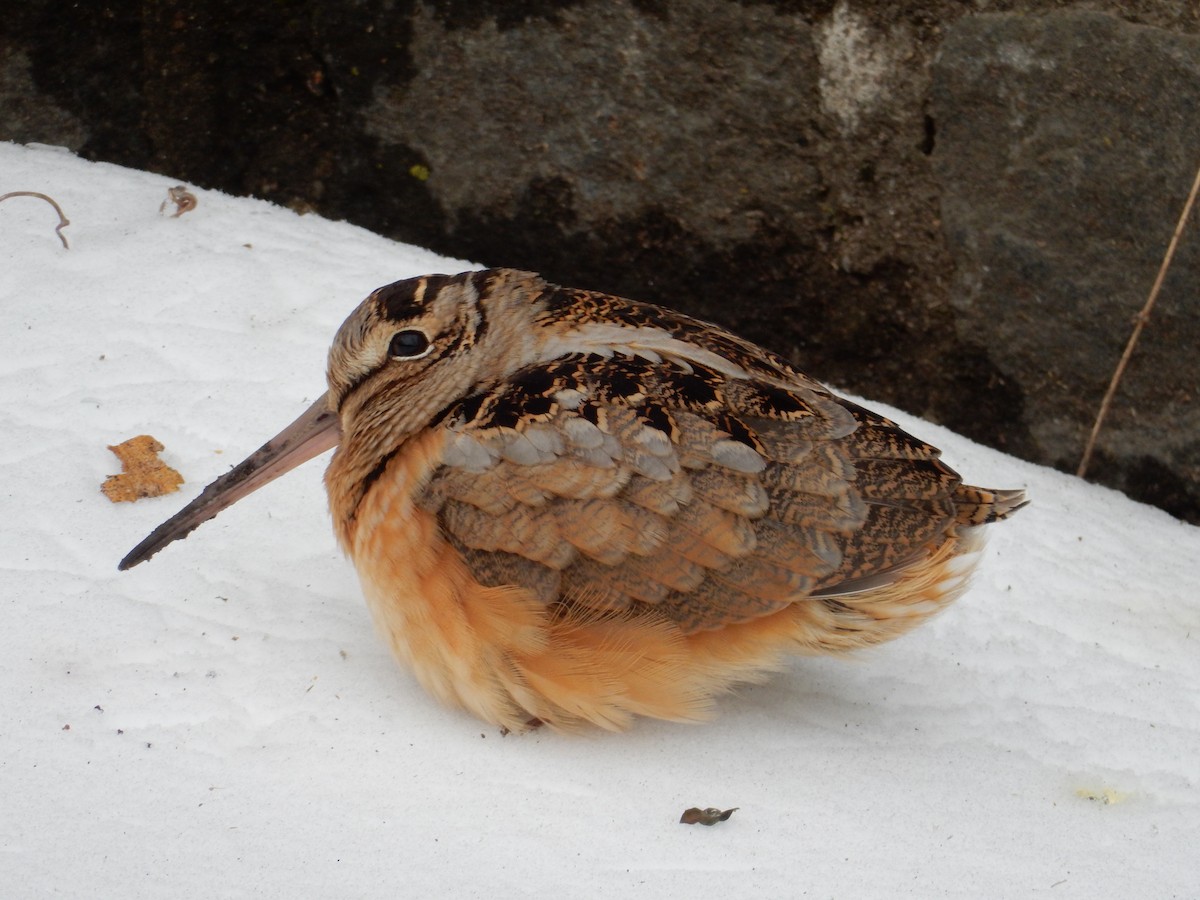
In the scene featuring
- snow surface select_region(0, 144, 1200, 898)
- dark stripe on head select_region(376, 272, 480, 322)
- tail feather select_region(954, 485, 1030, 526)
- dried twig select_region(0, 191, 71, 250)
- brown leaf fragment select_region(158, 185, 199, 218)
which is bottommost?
snow surface select_region(0, 144, 1200, 898)

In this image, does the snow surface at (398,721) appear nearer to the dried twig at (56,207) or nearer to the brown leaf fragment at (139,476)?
the brown leaf fragment at (139,476)

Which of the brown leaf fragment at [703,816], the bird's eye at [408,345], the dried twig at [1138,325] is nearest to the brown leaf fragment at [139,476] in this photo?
the bird's eye at [408,345]

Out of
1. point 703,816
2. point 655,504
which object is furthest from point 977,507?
point 703,816

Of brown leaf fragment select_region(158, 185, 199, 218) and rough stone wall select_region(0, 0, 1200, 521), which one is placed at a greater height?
rough stone wall select_region(0, 0, 1200, 521)

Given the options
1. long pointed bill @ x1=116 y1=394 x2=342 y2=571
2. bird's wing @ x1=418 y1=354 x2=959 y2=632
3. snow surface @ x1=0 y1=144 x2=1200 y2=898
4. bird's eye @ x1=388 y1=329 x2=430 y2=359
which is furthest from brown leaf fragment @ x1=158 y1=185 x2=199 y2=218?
bird's wing @ x1=418 y1=354 x2=959 y2=632

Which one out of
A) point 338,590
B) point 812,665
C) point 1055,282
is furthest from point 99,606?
point 1055,282

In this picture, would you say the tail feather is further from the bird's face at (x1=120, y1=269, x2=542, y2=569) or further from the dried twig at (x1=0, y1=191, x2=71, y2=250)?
the dried twig at (x1=0, y1=191, x2=71, y2=250)
